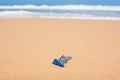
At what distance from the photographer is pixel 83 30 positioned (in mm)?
10000

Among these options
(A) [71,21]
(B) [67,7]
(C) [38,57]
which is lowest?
(C) [38,57]

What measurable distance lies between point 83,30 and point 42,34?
1535 millimetres

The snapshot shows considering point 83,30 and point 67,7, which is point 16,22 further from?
point 67,7

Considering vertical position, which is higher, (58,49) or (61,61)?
(58,49)

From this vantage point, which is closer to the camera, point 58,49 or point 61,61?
point 61,61

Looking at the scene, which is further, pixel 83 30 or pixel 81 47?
pixel 83 30

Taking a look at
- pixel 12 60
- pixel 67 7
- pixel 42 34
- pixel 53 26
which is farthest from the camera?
pixel 67 7

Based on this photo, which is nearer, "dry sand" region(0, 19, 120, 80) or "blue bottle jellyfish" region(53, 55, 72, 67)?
"dry sand" region(0, 19, 120, 80)

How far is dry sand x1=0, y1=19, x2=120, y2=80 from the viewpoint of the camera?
6203 mm

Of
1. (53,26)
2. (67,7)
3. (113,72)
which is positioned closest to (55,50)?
(113,72)

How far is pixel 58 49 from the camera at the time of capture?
788 centimetres

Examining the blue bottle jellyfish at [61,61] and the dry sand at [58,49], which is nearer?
the dry sand at [58,49]

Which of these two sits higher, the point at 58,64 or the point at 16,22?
the point at 16,22

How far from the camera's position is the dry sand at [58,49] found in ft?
20.4
